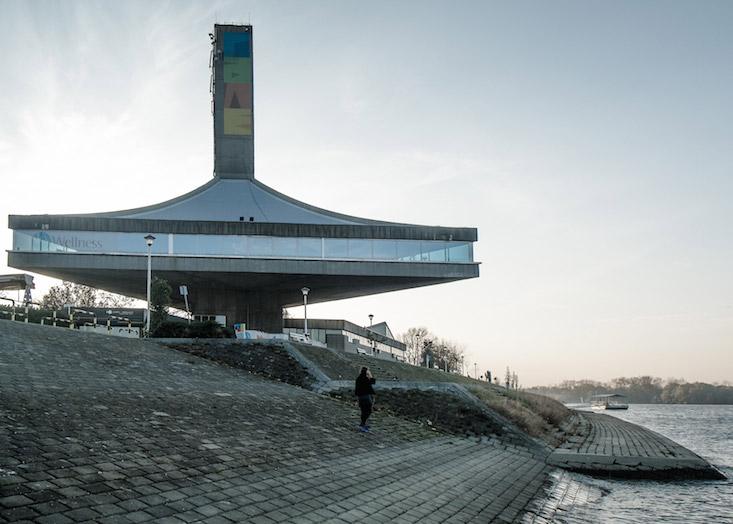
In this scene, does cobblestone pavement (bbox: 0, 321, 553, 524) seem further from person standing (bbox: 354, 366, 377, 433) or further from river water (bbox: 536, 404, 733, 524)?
river water (bbox: 536, 404, 733, 524)

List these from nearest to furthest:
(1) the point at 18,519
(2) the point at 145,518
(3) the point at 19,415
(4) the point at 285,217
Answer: (1) the point at 18,519 < (2) the point at 145,518 < (3) the point at 19,415 < (4) the point at 285,217

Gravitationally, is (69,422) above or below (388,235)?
below

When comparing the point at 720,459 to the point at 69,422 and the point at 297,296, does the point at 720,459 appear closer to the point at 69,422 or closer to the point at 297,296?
the point at 69,422

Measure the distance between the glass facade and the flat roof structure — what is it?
6cm

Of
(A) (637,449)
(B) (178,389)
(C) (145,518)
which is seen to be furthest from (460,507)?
(A) (637,449)

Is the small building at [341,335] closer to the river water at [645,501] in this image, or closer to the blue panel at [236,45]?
the blue panel at [236,45]

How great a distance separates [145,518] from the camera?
6359 mm

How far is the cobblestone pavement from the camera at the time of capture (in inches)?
273

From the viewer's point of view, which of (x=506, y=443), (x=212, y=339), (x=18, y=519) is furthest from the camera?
(x=212, y=339)

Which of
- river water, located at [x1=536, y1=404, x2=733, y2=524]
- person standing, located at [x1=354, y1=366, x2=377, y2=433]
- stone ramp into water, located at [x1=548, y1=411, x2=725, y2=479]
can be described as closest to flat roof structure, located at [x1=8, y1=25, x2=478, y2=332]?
stone ramp into water, located at [x1=548, y1=411, x2=725, y2=479]

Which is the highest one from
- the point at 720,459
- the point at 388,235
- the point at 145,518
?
the point at 388,235

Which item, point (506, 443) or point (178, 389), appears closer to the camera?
point (178, 389)

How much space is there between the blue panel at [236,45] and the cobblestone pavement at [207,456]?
42.6 m

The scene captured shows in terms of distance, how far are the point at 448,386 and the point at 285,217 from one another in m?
29.0
